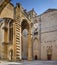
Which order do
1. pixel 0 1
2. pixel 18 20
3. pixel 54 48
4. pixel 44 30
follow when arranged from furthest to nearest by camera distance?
pixel 44 30 → pixel 54 48 → pixel 18 20 → pixel 0 1

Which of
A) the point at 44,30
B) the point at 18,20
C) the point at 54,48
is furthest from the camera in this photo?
the point at 44,30

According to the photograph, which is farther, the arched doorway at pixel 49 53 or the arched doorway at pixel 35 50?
the arched doorway at pixel 35 50

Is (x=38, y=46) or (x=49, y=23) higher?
(x=49, y=23)

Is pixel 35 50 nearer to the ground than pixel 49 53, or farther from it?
farther from it

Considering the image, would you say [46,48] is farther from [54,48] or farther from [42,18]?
[42,18]

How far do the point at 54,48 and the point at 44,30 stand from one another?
4764 mm

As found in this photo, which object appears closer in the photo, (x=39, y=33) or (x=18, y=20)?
(x=18, y=20)

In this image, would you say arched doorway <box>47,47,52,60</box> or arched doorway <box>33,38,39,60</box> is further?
arched doorway <box>33,38,39,60</box>

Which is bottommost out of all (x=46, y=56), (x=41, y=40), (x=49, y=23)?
(x=46, y=56)

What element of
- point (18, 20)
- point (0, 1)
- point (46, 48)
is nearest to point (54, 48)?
point (46, 48)

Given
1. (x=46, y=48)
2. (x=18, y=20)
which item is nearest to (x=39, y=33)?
(x=46, y=48)

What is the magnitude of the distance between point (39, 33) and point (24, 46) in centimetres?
425

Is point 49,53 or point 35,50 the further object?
point 35,50

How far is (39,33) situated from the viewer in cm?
3606
